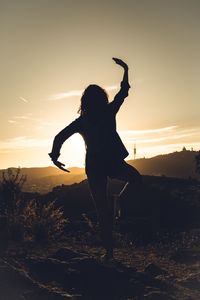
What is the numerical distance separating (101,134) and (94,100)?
44cm

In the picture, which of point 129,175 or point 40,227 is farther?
point 40,227

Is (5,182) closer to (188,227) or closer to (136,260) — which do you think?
(188,227)

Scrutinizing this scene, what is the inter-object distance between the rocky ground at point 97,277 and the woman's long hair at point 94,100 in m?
1.87

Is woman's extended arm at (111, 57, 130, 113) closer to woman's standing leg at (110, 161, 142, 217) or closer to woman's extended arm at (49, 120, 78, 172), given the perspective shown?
woman's extended arm at (49, 120, 78, 172)

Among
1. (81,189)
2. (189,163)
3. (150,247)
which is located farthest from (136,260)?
(189,163)

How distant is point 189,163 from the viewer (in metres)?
91.7

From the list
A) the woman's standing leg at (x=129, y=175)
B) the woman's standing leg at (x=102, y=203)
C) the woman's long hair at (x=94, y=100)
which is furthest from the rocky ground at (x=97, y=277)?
the woman's long hair at (x=94, y=100)

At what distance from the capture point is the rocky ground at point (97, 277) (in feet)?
13.4

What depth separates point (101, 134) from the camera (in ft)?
16.7

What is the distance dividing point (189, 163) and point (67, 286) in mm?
89630

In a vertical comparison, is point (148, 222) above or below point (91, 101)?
below

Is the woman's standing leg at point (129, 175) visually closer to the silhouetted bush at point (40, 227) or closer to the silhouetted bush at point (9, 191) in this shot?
the silhouetted bush at point (40, 227)

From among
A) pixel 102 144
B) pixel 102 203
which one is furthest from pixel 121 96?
pixel 102 203

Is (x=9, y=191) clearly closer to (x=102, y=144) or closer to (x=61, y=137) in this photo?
(x=61, y=137)
